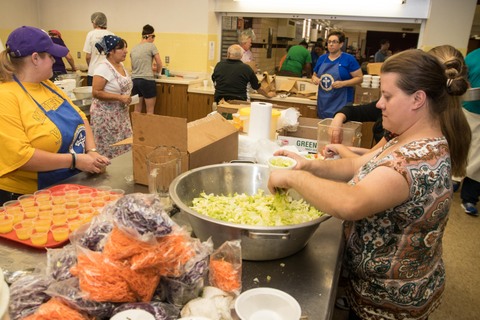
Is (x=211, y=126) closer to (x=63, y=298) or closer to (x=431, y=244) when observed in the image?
(x=431, y=244)

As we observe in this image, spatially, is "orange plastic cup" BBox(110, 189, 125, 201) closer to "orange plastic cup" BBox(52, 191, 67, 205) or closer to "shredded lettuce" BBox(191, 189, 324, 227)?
"orange plastic cup" BBox(52, 191, 67, 205)

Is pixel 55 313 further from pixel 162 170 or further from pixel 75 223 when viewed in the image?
pixel 162 170

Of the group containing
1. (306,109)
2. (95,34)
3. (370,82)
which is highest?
(95,34)

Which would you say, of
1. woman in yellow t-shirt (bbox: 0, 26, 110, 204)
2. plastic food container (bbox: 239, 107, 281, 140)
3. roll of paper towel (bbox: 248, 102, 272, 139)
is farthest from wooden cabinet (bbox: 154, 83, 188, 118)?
→ woman in yellow t-shirt (bbox: 0, 26, 110, 204)

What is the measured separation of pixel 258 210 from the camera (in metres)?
1.42

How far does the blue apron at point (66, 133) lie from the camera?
6.54 ft

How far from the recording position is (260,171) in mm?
1706

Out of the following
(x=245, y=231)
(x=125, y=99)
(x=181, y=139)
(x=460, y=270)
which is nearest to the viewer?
(x=245, y=231)

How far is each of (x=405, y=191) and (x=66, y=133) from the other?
174cm

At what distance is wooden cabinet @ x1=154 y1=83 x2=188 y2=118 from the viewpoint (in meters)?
6.16

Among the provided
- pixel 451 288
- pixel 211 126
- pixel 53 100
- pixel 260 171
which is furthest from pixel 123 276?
pixel 451 288

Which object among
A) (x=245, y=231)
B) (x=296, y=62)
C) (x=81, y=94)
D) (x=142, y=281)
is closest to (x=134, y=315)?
(x=142, y=281)

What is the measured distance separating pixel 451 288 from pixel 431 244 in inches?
73.0

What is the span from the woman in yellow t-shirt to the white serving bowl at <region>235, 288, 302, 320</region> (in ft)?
4.42
